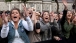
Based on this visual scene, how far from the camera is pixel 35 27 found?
26.1 feet

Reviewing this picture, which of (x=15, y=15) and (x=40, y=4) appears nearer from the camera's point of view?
(x=15, y=15)

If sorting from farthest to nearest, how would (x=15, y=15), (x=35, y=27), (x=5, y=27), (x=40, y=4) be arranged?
1. (x=40, y=4)
2. (x=35, y=27)
3. (x=15, y=15)
4. (x=5, y=27)

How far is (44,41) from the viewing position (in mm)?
8383

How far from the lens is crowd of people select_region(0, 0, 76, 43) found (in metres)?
7.05

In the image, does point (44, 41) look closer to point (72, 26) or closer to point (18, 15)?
point (72, 26)

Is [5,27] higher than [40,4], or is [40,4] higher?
[5,27]

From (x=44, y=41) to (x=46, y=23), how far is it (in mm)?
469

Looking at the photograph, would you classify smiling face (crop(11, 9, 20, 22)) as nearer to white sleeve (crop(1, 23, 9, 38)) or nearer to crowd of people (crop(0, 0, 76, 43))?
crowd of people (crop(0, 0, 76, 43))

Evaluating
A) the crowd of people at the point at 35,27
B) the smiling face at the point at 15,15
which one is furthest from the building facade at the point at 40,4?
the smiling face at the point at 15,15

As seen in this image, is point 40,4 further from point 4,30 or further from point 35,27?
point 4,30

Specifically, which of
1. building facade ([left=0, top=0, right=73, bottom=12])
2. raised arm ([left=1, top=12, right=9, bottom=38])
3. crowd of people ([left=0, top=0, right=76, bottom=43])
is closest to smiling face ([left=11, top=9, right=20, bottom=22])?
crowd of people ([left=0, top=0, right=76, bottom=43])

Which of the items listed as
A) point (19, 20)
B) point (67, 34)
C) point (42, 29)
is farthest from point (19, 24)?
point (67, 34)

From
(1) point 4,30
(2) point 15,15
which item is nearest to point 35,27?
(2) point 15,15

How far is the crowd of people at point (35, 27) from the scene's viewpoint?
7.05m
